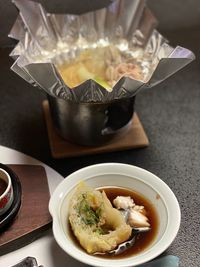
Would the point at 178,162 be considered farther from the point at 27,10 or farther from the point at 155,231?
the point at 27,10

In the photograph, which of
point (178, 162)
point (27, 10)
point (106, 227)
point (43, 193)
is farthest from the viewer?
point (27, 10)

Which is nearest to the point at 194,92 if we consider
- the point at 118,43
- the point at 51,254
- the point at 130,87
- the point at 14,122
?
the point at 118,43

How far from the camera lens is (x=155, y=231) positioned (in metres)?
0.79

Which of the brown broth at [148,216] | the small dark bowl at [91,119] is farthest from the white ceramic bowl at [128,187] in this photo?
the small dark bowl at [91,119]

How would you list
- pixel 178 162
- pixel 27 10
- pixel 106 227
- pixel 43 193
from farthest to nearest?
pixel 27 10 < pixel 178 162 < pixel 43 193 < pixel 106 227

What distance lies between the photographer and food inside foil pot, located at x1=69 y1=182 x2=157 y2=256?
2.48ft

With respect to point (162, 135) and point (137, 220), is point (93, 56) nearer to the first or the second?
point (162, 135)

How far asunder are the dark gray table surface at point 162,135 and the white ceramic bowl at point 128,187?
0.07m

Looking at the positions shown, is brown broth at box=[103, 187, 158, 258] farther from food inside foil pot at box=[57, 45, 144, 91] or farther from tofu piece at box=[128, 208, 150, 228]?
food inside foil pot at box=[57, 45, 144, 91]

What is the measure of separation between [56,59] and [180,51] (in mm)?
301

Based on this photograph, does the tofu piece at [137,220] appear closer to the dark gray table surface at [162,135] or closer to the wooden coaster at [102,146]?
the dark gray table surface at [162,135]

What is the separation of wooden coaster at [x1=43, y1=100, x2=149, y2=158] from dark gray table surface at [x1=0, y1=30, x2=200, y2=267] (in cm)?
1

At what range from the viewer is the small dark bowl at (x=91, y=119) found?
3.12 feet

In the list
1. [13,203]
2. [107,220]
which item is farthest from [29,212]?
[107,220]
